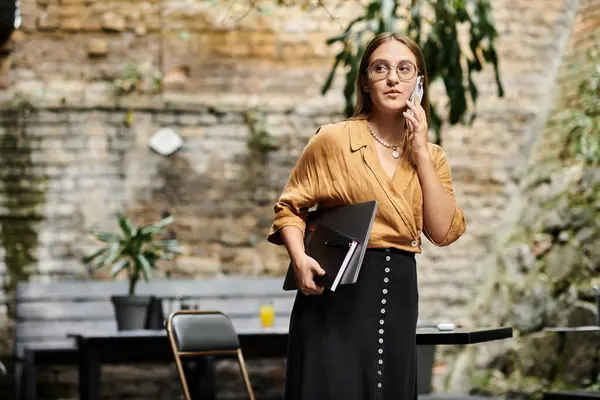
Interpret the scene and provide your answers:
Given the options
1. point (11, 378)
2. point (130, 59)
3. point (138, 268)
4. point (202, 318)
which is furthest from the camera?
point (130, 59)

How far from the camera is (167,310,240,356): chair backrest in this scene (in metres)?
Answer: 3.43

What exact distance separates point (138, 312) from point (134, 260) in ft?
1.85

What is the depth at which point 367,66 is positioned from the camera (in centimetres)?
181

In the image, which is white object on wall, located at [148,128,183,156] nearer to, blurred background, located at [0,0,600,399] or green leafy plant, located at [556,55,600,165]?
blurred background, located at [0,0,600,399]

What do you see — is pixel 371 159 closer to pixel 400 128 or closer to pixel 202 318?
pixel 400 128

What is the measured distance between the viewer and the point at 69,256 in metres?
6.01

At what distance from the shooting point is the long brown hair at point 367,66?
1.78 metres

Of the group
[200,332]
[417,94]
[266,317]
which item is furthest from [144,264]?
[417,94]

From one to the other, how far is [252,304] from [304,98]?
1.48m

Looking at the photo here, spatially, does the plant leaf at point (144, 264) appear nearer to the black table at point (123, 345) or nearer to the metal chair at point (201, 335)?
the black table at point (123, 345)

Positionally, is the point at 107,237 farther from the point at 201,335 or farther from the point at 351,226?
the point at 351,226

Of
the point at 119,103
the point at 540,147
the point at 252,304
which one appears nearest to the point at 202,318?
the point at 252,304

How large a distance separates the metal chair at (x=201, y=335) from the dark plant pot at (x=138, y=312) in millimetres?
1026

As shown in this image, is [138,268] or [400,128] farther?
[138,268]
